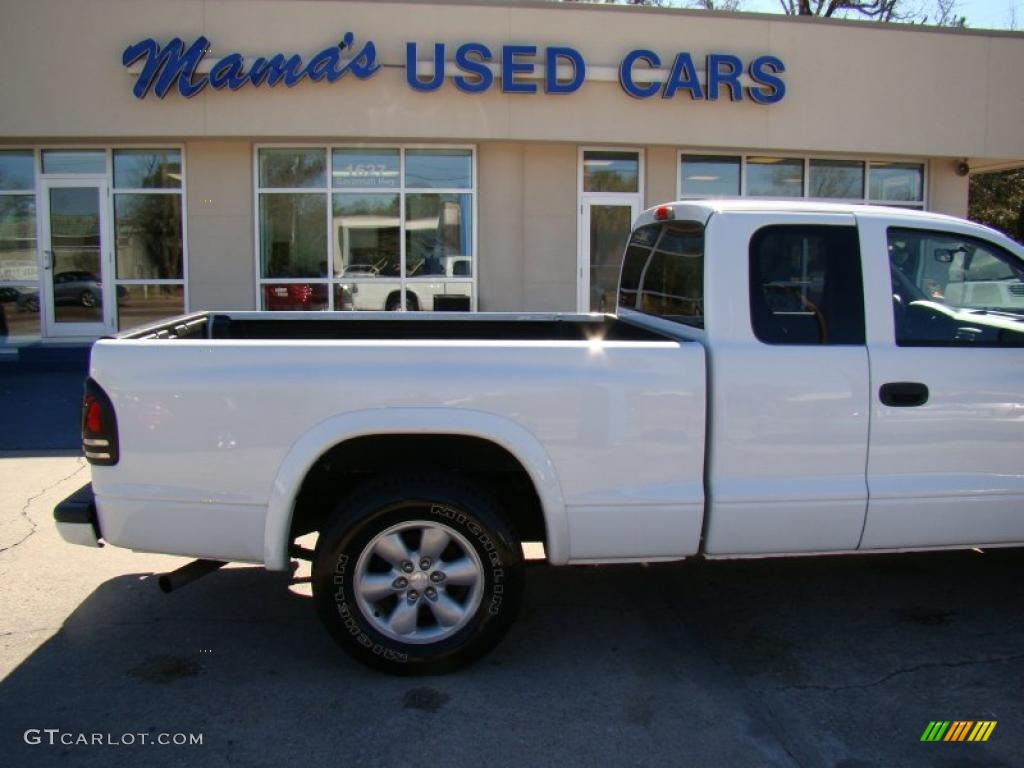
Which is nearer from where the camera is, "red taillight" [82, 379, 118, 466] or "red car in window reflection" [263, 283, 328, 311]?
"red taillight" [82, 379, 118, 466]

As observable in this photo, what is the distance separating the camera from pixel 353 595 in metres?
3.65

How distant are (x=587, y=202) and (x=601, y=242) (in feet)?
2.04

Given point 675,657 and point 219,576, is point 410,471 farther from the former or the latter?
point 219,576

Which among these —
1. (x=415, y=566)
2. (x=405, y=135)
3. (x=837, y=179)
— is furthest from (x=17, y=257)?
(x=837, y=179)

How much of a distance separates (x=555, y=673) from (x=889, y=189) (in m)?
12.6

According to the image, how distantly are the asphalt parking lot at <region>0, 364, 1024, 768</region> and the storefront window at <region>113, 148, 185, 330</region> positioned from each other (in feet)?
27.8

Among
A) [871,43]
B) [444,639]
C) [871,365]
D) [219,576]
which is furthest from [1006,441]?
[871,43]

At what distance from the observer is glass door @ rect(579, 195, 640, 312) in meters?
13.1

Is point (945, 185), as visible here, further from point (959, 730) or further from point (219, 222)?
point (959, 730)

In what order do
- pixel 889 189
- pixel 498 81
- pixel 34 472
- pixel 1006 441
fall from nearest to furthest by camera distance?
pixel 1006 441 → pixel 34 472 → pixel 498 81 → pixel 889 189

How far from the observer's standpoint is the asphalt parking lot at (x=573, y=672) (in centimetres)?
324

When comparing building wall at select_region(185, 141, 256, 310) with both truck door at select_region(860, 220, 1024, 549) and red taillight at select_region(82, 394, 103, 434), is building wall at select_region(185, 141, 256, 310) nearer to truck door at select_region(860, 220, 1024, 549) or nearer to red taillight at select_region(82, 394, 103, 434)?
red taillight at select_region(82, 394, 103, 434)

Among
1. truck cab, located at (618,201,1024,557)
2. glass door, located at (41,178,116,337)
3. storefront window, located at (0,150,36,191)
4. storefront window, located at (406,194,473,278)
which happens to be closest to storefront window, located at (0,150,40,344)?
storefront window, located at (0,150,36,191)

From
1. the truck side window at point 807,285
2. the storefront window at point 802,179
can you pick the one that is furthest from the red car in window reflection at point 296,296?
the truck side window at point 807,285
